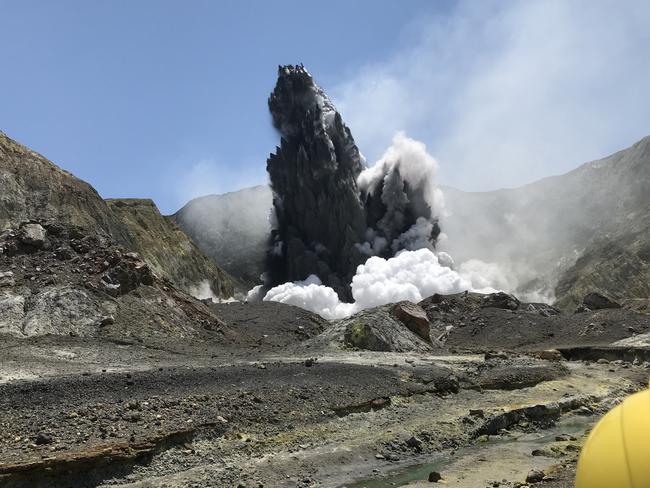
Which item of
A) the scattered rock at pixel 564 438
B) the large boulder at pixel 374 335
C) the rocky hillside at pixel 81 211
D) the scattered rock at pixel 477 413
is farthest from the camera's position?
the rocky hillside at pixel 81 211

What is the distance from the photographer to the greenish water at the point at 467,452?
46.0 ft

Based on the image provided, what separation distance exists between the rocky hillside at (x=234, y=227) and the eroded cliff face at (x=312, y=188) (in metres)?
8.01

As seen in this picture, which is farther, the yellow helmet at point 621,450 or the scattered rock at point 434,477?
the scattered rock at point 434,477

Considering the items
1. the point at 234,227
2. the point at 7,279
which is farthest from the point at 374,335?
the point at 234,227

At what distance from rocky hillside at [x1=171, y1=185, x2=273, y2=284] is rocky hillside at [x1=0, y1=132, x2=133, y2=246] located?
63496mm

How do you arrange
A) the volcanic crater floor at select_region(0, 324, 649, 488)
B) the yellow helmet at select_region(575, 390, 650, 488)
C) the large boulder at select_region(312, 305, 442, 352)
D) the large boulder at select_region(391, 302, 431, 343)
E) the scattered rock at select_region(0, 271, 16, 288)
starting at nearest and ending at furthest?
the yellow helmet at select_region(575, 390, 650, 488) < the volcanic crater floor at select_region(0, 324, 649, 488) < the scattered rock at select_region(0, 271, 16, 288) < the large boulder at select_region(312, 305, 442, 352) < the large boulder at select_region(391, 302, 431, 343)

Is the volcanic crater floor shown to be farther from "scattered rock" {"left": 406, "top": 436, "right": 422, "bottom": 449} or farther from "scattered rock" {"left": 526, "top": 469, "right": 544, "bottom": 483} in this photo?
"scattered rock" {"left": 526, "top": 469, "right": 544, "bottom": 483}

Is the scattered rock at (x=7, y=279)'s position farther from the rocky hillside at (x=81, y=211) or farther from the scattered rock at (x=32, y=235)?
the rocky hillside at (x=81, y=211)

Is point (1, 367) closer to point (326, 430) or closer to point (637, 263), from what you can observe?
point (326, 430)

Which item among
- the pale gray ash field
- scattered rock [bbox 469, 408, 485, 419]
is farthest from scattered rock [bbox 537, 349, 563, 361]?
scattered rock [bbox 469, 408, 485, 419]

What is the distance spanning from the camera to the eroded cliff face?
10344cm

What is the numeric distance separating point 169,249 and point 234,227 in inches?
1982

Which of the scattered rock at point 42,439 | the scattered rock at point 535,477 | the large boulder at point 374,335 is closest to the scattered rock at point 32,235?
the large boulder at point 374,335

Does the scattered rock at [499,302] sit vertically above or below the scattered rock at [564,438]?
above
